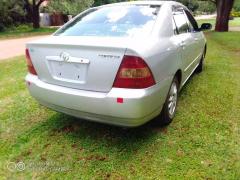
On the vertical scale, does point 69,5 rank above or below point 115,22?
below

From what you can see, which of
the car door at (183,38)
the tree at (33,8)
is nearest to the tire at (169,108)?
the car door at (183,38)

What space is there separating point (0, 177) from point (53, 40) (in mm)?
1619

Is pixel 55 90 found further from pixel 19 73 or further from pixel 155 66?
pixel 19 73

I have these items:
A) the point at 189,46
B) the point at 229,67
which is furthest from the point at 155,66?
the point at 229,67

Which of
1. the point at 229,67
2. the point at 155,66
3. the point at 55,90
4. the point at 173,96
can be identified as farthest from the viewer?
the point at 229,67

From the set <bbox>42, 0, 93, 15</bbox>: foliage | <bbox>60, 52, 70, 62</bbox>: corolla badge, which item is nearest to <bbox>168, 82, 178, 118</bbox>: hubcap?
<bbox>60, 52, 70, 62</bbox>: corolla badge

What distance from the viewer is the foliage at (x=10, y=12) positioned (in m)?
24.4

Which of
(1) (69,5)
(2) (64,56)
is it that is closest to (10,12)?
(1) (69,5)

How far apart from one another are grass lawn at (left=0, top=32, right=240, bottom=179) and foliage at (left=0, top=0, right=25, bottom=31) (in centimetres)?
2268

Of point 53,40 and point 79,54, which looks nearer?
point 79,54

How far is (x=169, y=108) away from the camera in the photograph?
3670 millimetres

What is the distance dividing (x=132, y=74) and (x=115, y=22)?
3.63ft

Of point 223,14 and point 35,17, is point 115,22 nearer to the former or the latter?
point 223,14

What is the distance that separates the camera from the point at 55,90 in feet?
10.2
